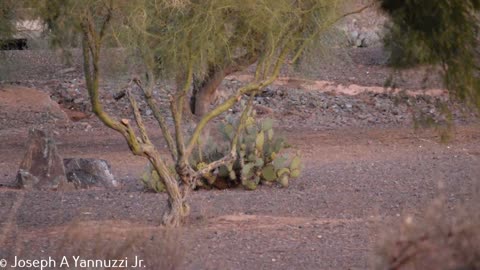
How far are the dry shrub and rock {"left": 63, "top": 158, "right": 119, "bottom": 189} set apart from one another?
9.87 meters

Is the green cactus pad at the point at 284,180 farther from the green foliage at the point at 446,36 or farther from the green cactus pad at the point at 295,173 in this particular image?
the green foliage at the point at 446,36

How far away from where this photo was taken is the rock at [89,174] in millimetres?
14391

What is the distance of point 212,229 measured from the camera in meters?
10.0

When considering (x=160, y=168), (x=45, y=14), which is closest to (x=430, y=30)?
(x=160, y=168)

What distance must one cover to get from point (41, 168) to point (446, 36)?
25.5ft

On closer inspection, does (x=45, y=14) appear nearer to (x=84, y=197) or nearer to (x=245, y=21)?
(x=245, y=21)

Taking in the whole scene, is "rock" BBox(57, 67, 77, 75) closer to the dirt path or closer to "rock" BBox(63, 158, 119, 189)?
the dirt path

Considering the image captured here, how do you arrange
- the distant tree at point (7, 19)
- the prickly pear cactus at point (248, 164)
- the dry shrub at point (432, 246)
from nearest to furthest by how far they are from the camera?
the dry shrub at point (432, 246) → the distant tree at point (7, 19) → the prickly pear cactus at point (248, 164)

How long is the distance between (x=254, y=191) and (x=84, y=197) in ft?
7.72

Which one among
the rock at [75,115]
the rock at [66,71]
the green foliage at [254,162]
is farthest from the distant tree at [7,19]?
the rock at [66,71]

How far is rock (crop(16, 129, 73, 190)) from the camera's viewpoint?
14.0 m

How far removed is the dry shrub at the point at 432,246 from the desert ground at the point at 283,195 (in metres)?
0.83

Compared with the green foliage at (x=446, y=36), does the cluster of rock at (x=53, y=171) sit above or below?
below

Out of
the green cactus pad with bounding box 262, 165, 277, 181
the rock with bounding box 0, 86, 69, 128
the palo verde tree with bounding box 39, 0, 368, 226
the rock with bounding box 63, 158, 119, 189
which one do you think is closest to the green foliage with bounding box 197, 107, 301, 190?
the green cactus pad with bounding box 262, 165, 277, 181
